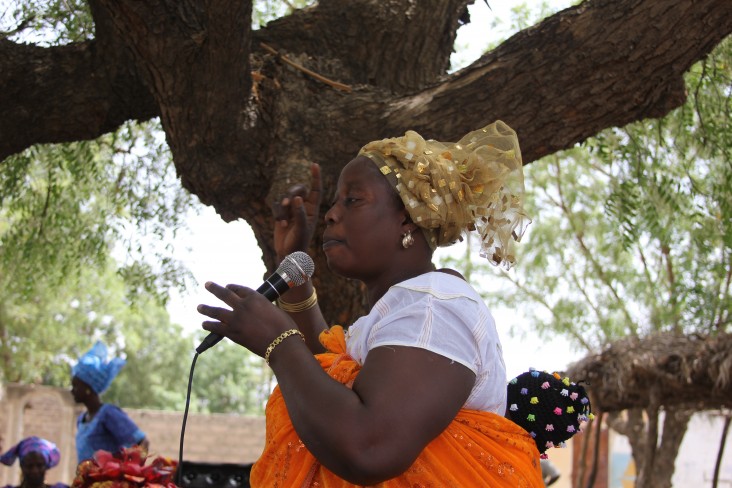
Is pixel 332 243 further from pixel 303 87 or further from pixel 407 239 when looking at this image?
pixel 303 87

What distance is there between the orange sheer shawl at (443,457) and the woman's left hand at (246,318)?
0.21 metres

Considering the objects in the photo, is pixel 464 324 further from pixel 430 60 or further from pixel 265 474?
pixel 430 60

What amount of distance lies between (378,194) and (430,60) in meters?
3.27

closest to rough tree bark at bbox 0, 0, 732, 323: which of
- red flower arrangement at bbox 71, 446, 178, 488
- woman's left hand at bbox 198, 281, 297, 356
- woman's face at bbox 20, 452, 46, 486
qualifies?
red flower arrangement at bbox 71, 446, 178, 488

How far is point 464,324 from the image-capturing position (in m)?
2.07

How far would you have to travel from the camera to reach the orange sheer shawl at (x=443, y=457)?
2.07m

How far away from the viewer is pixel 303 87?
191 inches

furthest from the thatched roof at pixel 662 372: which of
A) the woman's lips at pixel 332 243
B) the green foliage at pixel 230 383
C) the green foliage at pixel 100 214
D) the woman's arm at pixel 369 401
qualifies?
the green foliage at pixel 230 383

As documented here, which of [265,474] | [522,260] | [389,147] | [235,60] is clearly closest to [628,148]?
[235,60]

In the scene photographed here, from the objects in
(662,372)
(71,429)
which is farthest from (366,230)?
(71,429)

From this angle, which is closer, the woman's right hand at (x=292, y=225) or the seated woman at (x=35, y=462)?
the woman's right hand at (x=292, y=225)

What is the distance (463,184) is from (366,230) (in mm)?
303

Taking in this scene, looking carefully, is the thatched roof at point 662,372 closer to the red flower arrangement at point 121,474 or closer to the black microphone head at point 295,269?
the red flower arrangement at point 121,474

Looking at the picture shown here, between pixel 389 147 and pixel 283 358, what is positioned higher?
pixel 389 147
